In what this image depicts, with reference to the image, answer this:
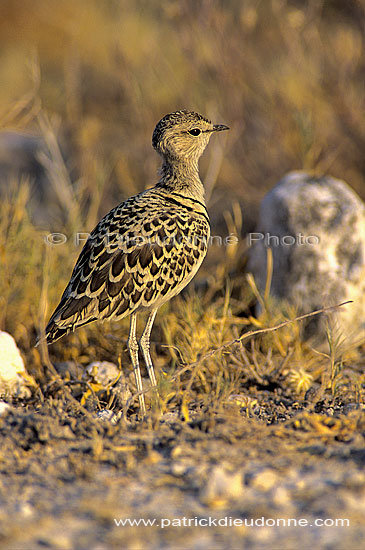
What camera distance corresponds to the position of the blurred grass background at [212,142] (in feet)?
13.9

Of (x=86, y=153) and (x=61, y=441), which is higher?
(x=86, y=153)

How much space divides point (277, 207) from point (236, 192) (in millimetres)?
1816

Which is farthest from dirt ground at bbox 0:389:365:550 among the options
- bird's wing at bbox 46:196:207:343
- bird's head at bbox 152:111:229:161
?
bird's head at bbox 152:111:229:161

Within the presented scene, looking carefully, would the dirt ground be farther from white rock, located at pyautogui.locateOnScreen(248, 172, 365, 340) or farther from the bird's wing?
white rock, located at pyautogui.locateOnScreen(248, 172, 365, 340)

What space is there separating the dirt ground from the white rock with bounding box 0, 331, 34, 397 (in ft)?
3.02

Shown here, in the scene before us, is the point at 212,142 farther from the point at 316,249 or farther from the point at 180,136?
the point at 180,136

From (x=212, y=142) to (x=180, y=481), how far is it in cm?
526

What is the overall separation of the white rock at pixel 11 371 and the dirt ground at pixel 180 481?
0.92 metres

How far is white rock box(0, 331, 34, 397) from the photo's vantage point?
3.60m

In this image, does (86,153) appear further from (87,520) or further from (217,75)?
(87,520)

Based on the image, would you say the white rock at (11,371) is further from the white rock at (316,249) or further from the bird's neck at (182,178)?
the white rock at (316,249)

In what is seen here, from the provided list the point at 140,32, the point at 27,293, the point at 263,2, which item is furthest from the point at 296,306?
the point at 140,32

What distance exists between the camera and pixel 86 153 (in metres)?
7.41

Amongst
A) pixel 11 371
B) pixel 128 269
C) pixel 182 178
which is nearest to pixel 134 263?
pixel 128 269
